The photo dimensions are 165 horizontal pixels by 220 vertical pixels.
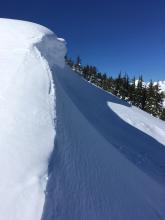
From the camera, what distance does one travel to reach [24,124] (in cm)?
593

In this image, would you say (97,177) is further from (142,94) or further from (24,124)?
(142,94)

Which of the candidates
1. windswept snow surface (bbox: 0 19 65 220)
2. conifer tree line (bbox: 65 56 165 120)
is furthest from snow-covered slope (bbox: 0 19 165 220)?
conifer tree line (bbox: 65 56 165 120)

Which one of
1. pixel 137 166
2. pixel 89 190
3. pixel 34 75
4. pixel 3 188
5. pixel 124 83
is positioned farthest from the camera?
pixel 124 83

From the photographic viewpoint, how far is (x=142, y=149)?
1118 centimetres

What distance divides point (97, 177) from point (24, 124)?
2056 millimetres

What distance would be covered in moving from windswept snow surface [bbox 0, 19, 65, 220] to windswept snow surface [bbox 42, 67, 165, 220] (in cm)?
25

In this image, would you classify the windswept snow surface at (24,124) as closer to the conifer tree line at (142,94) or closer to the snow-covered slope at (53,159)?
the snow-covered slope at (53,159)

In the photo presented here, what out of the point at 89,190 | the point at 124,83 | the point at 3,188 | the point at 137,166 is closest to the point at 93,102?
the point at 137,166

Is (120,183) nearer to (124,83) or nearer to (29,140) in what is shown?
(29,140)

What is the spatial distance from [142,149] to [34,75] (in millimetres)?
5469

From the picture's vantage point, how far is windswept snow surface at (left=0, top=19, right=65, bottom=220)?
179 inches

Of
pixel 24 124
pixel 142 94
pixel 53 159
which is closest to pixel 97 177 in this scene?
pixel 53 159

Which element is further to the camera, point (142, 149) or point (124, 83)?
point (124, 83)

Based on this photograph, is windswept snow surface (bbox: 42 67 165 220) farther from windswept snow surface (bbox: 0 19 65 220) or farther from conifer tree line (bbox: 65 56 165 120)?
conifer tree line (bbox: 65 56 165 120)
